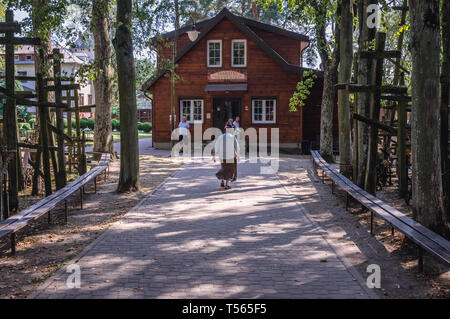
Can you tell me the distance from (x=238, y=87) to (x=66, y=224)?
19.4m

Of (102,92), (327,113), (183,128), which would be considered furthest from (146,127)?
(327,113)

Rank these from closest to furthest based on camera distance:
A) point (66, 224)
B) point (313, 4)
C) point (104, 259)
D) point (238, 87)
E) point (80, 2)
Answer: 1. point (104, 259)
2. point (66, 224)
3. point (80, 2)
4. point (313, 4)
5. point (238, 87)

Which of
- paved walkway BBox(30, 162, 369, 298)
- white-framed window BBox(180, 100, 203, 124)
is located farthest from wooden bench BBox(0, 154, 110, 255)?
white-framed window BBox(180, 100, 203, 124)

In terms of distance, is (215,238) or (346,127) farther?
(346,127)

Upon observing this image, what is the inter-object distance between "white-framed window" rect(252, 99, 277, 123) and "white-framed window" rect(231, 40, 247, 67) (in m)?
2.18

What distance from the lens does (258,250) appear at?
24.4ft

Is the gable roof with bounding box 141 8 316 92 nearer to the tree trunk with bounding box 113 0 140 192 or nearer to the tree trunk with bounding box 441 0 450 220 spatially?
the tree trunk with bounding box 113 0 140 192

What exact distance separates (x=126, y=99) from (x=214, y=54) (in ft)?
53.2

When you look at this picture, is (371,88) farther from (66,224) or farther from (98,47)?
(98,47)

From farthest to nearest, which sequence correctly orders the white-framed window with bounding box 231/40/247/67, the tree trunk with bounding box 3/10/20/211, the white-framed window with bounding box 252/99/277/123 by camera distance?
1. the white-framed window with bounding box 252/99/277/123
2. the white-framed window with bounding box 231/40/247/67
3. the tree trunk with bounding box 3/10/20/211

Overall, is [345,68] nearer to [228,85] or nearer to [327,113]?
[327,113]

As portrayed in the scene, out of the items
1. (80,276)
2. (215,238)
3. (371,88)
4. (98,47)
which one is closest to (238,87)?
(98,47)

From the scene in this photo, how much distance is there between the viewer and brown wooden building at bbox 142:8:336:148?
27719 millimetres

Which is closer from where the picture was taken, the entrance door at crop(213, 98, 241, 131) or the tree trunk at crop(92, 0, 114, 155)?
the tree trunk at crop(92, 0, 114, 155)
